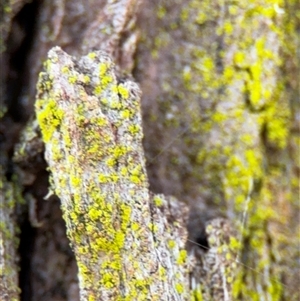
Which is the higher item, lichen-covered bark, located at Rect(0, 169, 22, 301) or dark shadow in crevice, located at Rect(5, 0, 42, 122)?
dark shadow in crevice, located at Rect(5, 0, 42, 122)


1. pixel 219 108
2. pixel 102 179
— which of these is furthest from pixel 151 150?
pixel 102 179

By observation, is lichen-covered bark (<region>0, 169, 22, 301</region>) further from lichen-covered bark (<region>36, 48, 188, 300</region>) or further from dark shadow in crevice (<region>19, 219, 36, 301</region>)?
lichen-covered bark (<region>36, 48, 188, 300</region>)

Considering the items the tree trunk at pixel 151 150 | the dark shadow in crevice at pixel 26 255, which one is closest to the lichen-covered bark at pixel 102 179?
the tree trunk at pixel 151 150

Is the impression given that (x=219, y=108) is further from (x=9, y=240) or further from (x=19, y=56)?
(x=9, y=240)

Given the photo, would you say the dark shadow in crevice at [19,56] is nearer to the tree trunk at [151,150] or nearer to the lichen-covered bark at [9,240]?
the tree trunk at [151,150]

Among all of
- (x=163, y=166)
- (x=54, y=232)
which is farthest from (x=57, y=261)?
(x=163, y=166)

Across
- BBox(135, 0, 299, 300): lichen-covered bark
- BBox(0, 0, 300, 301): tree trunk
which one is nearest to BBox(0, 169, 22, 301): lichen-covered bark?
BBox(0, 0, 300, 301): tree trunk

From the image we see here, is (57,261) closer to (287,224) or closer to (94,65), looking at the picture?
(94,65)
